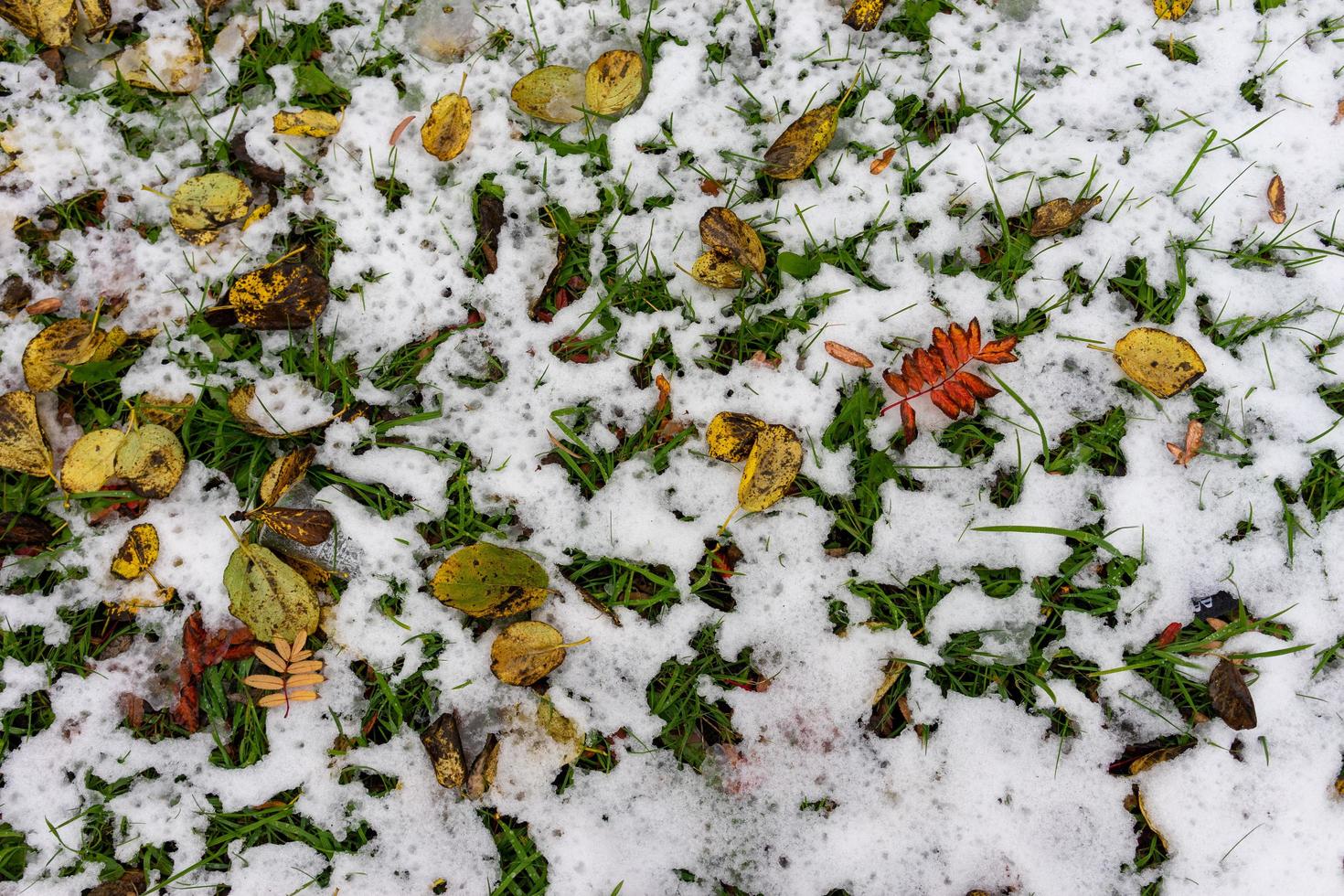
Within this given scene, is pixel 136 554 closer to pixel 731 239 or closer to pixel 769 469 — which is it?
pixel 769 469

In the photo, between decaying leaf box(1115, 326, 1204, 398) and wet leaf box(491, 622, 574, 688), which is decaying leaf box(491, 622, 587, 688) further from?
decaying leaf box(1115, 326, 1204, 398)

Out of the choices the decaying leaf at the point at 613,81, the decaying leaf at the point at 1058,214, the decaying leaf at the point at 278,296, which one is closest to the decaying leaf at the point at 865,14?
the decaying leaf at the point at 613,81

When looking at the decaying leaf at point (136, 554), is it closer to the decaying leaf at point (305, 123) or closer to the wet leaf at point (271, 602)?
the wet leaf at point (271, 602)

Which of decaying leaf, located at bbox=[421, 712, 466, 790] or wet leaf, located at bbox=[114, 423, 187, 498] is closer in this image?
decaying leaf, located at bbox=[421, 712, 466, 790]

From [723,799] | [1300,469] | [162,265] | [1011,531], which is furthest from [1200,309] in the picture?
[162,265]

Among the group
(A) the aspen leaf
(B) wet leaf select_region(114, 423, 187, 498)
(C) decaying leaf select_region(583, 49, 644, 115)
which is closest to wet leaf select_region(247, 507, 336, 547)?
(B) wet leaf select_region(114, 423, 187, 498)

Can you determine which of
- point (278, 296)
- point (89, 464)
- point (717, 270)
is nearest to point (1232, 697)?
point (717, 270)

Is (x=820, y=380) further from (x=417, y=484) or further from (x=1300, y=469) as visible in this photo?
(x=1300, y=469)
